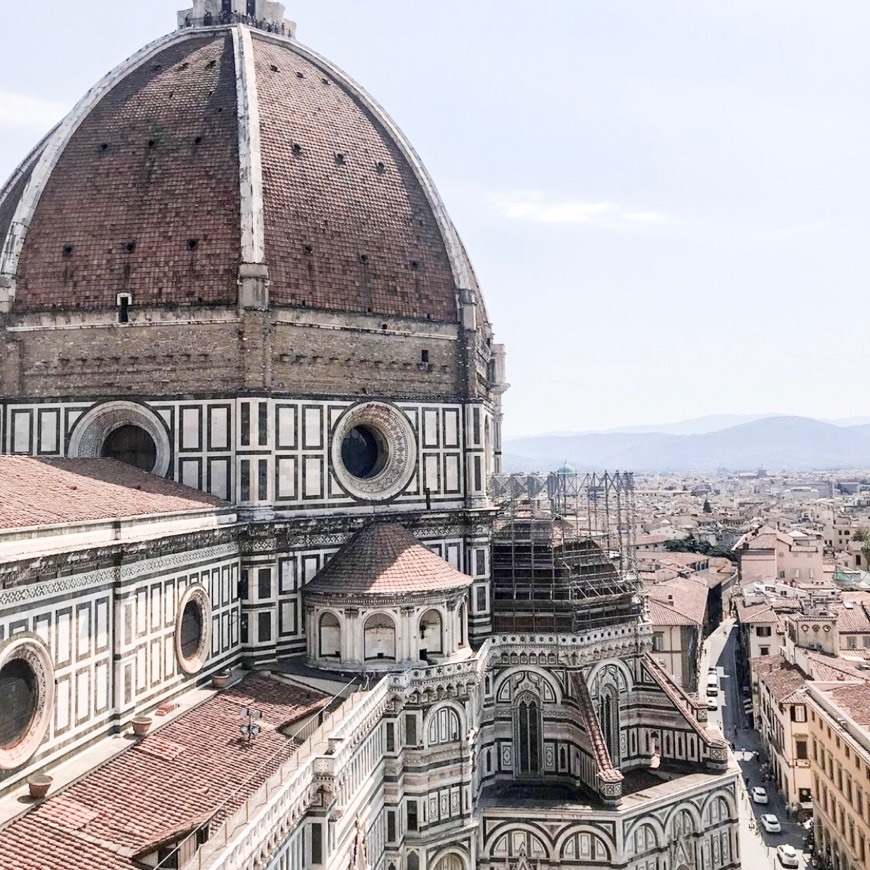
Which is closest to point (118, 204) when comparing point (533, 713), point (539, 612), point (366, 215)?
point (366, 215)

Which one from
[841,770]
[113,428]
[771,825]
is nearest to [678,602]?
[771,825]

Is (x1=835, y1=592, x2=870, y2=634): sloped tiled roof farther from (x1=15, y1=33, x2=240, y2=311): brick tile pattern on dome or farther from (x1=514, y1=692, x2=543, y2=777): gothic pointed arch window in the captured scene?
(x1=15, y1=33, x2=240, y2=311): brick tile pattern on dome

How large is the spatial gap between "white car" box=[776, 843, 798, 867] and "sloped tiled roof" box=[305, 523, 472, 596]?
16.4 meters

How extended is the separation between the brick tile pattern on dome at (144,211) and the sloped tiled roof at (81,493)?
4.64 m

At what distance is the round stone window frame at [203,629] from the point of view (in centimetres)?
1941

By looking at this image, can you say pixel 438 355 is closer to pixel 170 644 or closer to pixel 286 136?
pixel 286 136

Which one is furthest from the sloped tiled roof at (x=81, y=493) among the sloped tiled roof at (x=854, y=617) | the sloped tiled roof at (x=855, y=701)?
the sloped tiled roof at (x=854, y=617)

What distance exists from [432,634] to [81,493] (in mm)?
9008

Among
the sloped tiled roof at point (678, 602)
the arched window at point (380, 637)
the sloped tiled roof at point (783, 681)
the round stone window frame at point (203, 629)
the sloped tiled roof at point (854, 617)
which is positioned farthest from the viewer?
the sloped tiled roof at point (678, 602)

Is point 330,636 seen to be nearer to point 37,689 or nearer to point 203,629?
point 203,629

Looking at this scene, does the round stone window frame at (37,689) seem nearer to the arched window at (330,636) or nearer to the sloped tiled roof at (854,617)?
the arched window at (330,636)

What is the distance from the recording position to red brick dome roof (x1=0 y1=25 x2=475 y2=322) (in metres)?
23.9

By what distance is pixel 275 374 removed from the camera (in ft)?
77.5

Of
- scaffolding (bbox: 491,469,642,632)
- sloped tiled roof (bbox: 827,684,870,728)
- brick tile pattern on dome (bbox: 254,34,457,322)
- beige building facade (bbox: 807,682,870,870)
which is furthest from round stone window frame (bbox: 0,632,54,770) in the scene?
sloped tiled roof (bbox: 827,684,870,728)
